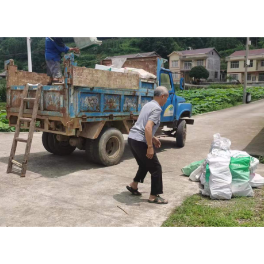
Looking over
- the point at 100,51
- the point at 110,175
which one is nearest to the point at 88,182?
the point at 110,175

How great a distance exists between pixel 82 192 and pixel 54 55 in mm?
3653

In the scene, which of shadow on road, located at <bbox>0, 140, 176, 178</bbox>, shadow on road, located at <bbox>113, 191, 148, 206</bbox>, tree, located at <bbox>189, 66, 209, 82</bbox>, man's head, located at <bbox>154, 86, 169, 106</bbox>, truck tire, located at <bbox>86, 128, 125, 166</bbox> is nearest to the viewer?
man's head, located at <bbox>154, 86, 169, 106</bbox>

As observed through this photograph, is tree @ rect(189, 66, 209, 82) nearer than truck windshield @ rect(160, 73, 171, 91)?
No

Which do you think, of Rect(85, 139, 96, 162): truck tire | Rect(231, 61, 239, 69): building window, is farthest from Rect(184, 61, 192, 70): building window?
Rect(85, 139, 96, 162): truck tire

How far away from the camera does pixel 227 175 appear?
189 inches

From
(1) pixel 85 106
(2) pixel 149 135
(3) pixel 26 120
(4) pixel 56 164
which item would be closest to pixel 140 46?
(4) pixel 56 164

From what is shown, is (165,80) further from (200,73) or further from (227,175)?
(200,73)

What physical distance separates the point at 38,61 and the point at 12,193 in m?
60.4

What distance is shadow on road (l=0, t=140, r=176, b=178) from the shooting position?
6297 mm

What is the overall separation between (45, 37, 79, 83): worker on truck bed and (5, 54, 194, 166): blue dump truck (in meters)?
0.52

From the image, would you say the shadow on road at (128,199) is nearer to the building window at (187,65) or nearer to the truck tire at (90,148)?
the truck tire at (90,148)

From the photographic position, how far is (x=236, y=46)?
7150 centimetres

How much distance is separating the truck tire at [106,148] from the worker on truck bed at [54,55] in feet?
5.80

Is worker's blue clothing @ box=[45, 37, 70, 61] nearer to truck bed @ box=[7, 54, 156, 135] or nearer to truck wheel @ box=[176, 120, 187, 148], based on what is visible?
truck bed @ box=[7, 54, 156, 135]
